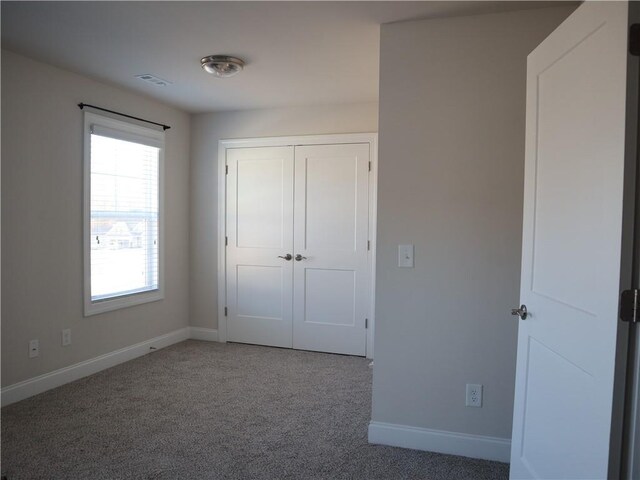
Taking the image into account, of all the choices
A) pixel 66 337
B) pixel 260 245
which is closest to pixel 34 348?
pixel 66 337

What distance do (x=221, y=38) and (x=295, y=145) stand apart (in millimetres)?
1782

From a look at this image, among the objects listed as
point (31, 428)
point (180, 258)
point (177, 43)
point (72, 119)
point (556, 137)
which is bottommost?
point (31, 428)

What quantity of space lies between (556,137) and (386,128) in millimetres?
999

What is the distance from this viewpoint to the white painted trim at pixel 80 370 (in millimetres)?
3162

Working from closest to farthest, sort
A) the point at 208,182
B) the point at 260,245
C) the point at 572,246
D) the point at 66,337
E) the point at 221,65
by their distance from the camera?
the point at 572,246 < the point at 221,65 < the point at 66,337 < the point at 260,245 < the point at 208,182

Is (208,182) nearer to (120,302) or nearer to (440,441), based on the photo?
(120,302)

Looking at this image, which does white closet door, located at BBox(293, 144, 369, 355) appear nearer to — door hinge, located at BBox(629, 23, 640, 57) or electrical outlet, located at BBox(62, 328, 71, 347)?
electrical outlet, located at BBox(62, 328, 71, 347)

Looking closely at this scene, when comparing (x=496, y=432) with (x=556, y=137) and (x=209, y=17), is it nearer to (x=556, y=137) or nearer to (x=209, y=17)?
(x=556, y=137)

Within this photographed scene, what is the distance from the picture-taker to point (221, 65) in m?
3.17

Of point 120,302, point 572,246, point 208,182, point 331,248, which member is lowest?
point 120,302

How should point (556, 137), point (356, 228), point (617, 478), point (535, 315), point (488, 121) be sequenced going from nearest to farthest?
point (617, 478), point (556, 137), point (535, 315), point (488, 121), point (356, 228)

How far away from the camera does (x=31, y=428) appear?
109 inches

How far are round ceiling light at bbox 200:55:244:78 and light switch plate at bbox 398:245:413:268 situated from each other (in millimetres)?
1756

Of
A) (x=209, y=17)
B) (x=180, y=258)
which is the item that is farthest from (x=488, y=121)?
(x=180, y=258)
